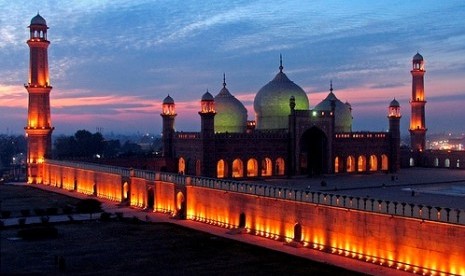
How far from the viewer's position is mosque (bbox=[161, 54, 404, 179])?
33.8m

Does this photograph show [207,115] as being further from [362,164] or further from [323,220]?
[323,220]

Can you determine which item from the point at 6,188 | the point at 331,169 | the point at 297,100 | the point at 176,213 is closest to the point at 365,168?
the point at 331,169

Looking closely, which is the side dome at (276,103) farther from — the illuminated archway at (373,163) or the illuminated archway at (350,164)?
the illuminated archway at (373,163)

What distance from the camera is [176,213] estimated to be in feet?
82.1

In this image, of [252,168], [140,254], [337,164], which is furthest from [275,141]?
[140,254]

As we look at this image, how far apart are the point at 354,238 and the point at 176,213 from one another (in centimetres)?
945

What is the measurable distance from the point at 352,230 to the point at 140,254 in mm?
6016

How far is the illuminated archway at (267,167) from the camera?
1393 inches

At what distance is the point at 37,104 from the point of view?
3869 cm

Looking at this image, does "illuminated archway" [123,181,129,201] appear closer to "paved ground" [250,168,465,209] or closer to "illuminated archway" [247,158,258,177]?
"paved ground" [250,168,465,209]

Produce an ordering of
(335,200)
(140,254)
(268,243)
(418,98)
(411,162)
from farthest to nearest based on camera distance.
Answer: (411,162) → (418,98) → (268,243) → (335,200) → (140,254)

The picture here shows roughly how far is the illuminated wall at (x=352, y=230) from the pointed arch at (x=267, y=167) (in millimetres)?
11931

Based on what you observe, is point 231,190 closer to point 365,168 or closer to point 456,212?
point 456,212

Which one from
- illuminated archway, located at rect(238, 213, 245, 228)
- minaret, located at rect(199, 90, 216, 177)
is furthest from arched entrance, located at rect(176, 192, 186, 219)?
minaret, located at rect(199, 90, 216, 177)
